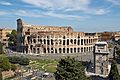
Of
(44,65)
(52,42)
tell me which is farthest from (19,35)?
(44,65)

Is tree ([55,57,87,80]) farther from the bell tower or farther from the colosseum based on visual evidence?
the bell tower

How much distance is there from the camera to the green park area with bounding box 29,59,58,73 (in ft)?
237

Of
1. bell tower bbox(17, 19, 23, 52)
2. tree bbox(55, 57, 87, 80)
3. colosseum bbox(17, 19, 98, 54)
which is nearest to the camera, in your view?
tree bbox(55, 57, 87, 80)

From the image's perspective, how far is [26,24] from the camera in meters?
130

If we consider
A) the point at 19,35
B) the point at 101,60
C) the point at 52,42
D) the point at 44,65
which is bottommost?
the point at 44,65

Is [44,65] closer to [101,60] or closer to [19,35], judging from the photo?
A: [101,60]

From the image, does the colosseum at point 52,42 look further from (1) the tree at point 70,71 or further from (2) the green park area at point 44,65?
(1) the tree at point 70,71

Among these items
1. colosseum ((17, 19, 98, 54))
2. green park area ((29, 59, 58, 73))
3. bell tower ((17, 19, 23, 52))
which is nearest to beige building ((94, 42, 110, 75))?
green park area ((29, 59, 58, 73))

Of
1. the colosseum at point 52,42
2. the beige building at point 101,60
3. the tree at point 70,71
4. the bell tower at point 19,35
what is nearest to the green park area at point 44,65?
the beige building at point 101,60

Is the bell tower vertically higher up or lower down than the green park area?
higher up

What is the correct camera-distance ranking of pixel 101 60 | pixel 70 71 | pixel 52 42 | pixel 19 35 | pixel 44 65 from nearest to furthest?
pixel 70 71
pixel 101 60
pixel 44 65
pixel 52 42
pixel 19 35

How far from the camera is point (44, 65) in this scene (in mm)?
78312

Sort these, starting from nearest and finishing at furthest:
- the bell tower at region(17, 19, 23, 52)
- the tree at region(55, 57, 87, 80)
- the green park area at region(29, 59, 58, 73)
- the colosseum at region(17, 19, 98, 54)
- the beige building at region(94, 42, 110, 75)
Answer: the tree at region(55, 57, 87, 80)
the beige building at region(94, 42, 110, 75)
the green park area at region(29, 59, 58, 73)
the colosseum at region(17, 19, 98, 54)
the bell tower at region(17, 19, 23, 52)

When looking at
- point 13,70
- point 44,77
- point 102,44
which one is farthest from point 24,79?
point 102,44
